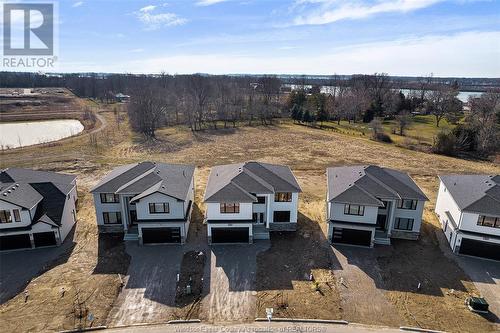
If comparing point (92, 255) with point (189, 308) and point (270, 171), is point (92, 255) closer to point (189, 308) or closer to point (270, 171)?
point (189, 308)

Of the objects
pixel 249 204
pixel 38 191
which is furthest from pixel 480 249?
pixel 38 191

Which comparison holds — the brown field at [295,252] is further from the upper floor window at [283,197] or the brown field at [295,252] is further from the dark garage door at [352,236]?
the upper floor window at [283,197]

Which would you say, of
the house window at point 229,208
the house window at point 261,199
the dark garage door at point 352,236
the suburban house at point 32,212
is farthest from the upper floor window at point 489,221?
the suburban house at point 32,212

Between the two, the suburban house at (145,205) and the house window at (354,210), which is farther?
the house window at (354,210)

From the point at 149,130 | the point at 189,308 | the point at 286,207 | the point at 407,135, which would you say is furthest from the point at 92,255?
the point at 407,135

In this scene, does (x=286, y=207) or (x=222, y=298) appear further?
(x=286, y=207)

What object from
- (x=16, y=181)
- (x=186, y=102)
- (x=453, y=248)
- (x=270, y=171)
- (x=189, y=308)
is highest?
(x=186, y=102)

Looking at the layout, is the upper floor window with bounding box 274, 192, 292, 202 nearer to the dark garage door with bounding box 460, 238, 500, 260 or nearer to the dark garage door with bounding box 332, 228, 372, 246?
the dark garage door with bounding box 332, 228, 372, 246

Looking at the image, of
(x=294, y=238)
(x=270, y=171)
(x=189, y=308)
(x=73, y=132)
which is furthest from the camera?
(x=73, y=132)

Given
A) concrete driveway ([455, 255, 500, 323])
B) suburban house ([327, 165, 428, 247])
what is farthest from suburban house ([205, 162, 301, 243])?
concrete driveway ([455, 255, 500, 323])
